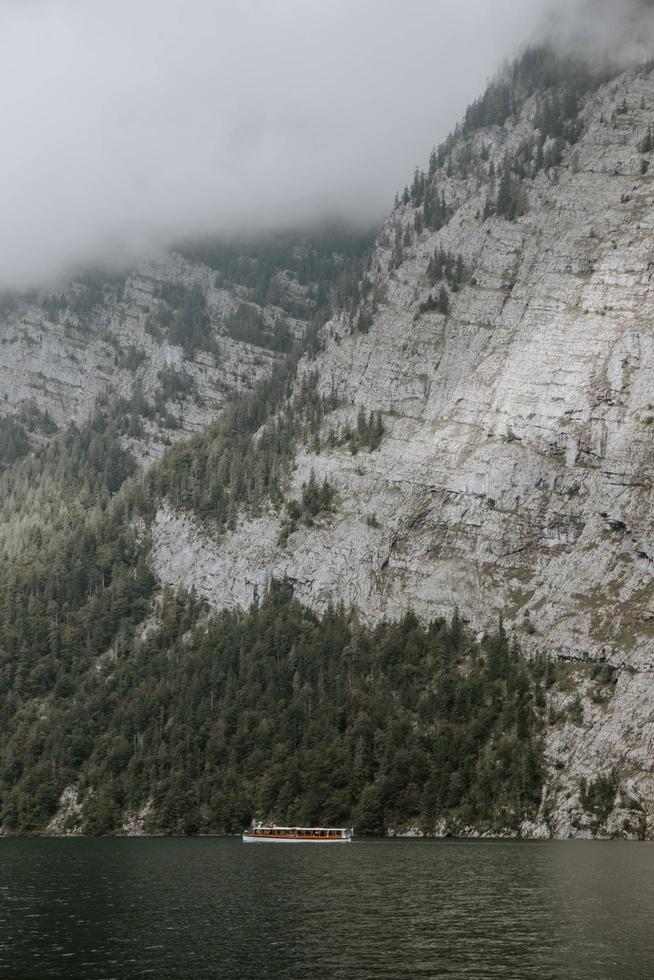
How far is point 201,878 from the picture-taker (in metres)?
108

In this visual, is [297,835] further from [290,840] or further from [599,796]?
[599,796]

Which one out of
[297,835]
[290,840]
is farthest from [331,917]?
[297,835]

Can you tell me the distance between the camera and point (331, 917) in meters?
80.0

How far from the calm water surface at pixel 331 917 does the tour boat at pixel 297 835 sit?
36.6 m

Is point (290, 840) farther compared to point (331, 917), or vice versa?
point (290, 840)

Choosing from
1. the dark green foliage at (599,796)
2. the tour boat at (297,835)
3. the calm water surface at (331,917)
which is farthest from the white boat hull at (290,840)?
the dark green foliage at (599,796)

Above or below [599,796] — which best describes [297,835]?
below

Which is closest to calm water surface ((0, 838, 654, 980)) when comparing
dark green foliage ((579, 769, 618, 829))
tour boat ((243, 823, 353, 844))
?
tour boat ((243, 823, 353, 844))

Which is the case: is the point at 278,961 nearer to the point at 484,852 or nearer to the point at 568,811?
the point at 484,852

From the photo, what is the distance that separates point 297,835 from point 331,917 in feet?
322

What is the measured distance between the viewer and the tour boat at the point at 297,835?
170m

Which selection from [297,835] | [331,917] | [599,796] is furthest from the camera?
[297,835]

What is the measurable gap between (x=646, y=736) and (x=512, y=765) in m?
22.3

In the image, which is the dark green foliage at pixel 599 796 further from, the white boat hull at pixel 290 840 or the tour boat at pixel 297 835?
the white boat hull at pixel 290 840
